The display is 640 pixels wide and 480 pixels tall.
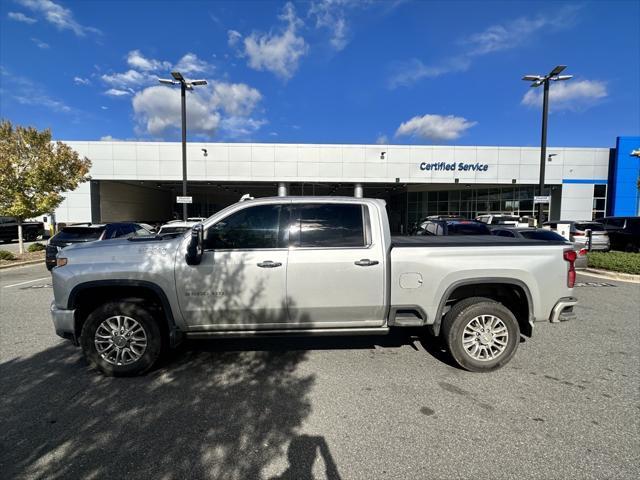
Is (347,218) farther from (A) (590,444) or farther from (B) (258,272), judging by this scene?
(A) (590,444)

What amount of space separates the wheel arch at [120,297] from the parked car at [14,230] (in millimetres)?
20596

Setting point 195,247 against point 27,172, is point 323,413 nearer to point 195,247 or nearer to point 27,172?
point 195,247

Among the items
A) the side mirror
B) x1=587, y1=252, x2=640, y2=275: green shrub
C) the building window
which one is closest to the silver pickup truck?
the side mirror

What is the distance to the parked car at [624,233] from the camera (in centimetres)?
1486

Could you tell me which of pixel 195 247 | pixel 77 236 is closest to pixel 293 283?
pixel 195 247

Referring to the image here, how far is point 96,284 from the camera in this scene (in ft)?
11.8

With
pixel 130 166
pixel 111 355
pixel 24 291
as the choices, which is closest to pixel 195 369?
pixel 111 355

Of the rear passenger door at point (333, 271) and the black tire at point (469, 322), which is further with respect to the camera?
the black tire at point (469, 322)

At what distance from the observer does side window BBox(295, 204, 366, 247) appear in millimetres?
3811

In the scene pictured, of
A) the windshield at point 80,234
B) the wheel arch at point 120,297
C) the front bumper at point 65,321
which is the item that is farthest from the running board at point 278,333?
the windshield at point 80,234

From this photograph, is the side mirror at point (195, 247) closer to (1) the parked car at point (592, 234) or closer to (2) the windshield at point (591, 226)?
(1) the parked car at point (592, 234)

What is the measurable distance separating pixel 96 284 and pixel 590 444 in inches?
185

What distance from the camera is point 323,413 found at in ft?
10.1

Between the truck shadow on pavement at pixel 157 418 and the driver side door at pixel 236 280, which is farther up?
the driver side door at pixel 236 280
